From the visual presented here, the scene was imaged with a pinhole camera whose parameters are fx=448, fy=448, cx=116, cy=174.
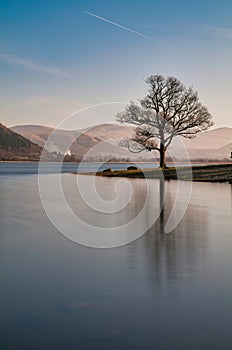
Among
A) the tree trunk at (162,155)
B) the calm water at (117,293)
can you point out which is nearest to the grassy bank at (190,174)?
the tree trunk at (162,155)

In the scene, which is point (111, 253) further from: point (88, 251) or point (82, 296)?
point (82, 296)

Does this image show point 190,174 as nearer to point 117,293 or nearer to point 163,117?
point 163,117

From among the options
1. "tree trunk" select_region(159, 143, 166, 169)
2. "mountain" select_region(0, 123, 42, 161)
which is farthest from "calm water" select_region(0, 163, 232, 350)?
"mountain" select_region(0, 123, 42, 161)

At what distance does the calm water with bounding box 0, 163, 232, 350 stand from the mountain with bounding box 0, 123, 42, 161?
5851 inches

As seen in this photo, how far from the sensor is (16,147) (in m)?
172

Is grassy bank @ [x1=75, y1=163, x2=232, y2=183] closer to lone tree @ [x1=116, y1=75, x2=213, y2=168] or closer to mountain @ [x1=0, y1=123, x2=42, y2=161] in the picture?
lone tree @ [x1=116, y1=75, x2=213, y2=168]

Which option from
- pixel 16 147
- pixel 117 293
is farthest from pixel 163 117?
pixel 16 147

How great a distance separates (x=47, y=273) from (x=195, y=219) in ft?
18.6

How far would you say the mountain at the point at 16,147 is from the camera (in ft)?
518

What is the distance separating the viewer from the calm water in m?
3.25

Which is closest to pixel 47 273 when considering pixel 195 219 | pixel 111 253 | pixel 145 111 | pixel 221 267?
pixel 111 253

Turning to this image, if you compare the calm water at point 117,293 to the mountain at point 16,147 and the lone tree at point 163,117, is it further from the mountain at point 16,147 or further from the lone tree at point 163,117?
the mountain at point 16,147

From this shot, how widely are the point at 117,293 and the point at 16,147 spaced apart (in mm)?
172107

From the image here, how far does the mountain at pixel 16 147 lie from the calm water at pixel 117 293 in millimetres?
148608
